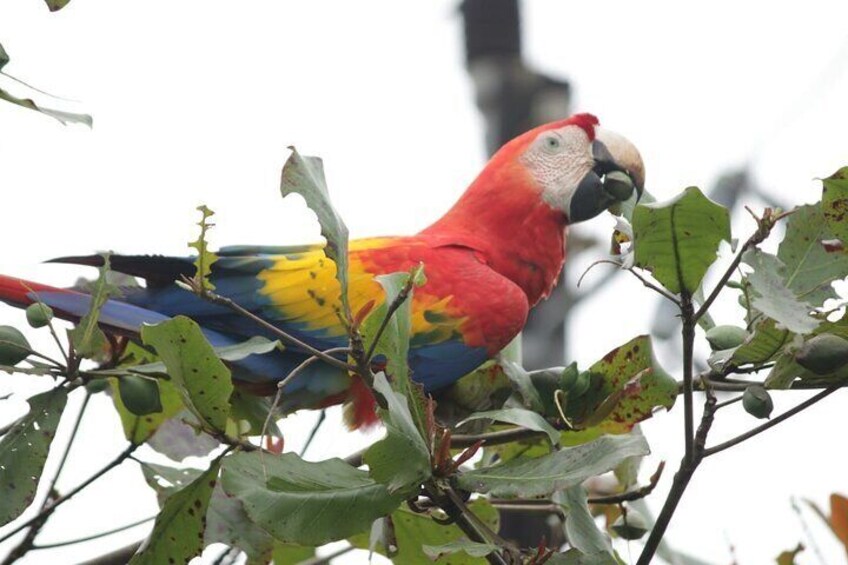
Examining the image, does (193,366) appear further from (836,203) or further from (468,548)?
(836,203)

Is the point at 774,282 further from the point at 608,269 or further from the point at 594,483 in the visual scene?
the point at 608,269

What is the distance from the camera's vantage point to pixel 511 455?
4.69 feet

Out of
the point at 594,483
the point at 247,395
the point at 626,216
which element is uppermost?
the point at 626,216

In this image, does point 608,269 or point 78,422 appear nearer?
point 78,422

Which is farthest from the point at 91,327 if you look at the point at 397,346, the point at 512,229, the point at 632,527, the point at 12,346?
the point at 512,229

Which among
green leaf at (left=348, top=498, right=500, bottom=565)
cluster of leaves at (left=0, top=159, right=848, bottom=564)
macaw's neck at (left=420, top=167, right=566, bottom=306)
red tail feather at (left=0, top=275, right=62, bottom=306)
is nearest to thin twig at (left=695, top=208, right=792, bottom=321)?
cluster of leaves at (left=0, top=159, right=848, bottom=564)

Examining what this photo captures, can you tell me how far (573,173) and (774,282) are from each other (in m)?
1.10

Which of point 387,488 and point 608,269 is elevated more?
point 608,269

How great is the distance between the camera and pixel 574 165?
6.59ft

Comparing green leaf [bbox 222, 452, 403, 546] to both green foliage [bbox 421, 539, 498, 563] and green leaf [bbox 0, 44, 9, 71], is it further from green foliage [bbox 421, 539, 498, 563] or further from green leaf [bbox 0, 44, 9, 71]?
green leaf [bbox 0, 44, 9, 71]

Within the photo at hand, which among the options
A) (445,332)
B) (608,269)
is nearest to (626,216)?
(445,332)

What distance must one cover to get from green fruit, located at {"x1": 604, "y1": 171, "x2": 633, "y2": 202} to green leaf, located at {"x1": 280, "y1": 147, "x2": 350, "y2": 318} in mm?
1007

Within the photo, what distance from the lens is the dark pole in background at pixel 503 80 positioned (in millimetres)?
→ 3281

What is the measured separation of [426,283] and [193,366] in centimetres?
72
